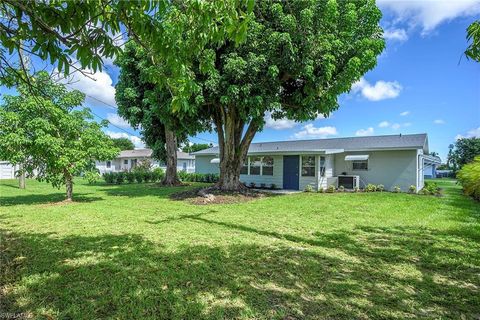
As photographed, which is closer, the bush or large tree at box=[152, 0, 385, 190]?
large tree at box=[152, 0, 385, 190]

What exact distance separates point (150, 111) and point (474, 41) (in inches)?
615

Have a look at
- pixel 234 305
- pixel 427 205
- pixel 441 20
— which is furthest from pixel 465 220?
pixel 234 305

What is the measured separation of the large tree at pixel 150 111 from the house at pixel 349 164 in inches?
236

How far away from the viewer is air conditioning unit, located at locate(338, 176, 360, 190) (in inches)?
679

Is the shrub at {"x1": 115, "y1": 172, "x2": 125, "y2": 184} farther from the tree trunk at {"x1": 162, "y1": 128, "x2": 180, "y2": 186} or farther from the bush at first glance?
the tree trunk at {"x1": 162, "y1": 128, "x2": 180, "y2": 186}

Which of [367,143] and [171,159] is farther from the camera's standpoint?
[171,159]

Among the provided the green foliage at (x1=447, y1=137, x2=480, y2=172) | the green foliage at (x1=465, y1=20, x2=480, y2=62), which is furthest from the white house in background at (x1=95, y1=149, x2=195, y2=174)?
the green foliage at (x1=447, y1=137, x2=480, y2=172)

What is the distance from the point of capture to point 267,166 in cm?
1958

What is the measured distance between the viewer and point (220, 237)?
5.82 m

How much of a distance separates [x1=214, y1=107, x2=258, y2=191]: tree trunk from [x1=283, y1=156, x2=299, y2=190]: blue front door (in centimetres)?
529

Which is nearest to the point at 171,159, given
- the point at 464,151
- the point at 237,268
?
the point at 237,268

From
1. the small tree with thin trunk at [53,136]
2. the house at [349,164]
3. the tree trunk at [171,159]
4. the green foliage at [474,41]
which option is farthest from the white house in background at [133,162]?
the green foliage at [474,41]

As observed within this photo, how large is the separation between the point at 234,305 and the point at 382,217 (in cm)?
697

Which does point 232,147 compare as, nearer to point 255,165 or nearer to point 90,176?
point 90,176
